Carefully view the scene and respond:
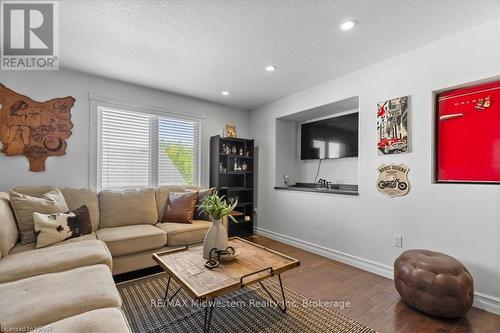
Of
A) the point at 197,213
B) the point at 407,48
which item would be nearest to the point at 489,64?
the point at 407,48

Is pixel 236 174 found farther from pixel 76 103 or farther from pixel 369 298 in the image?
pixel 369 298

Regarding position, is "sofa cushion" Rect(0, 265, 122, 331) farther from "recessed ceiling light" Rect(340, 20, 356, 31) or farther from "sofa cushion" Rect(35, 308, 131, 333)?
"recessed ceiling light" Rect(340, 20, 356, 31)

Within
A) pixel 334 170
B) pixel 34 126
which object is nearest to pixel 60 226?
pixel 34 126

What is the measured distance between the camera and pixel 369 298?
2133 millimetres

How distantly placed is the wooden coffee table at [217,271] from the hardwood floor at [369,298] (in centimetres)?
54

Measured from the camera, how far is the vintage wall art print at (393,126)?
2.46m

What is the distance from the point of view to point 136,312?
1.86m

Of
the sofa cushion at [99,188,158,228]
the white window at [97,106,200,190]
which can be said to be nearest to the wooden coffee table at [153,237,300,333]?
the sofa cushion at [99,188,158,228]

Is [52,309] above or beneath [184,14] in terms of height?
beneath

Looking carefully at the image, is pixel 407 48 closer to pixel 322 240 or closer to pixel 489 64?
pixel 489 64

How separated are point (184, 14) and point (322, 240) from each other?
10.2 ft

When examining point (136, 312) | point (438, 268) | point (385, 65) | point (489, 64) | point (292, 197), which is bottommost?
point (136, 312)

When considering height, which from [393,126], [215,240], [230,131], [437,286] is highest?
[230,131]

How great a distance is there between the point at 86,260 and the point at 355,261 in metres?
2.84
